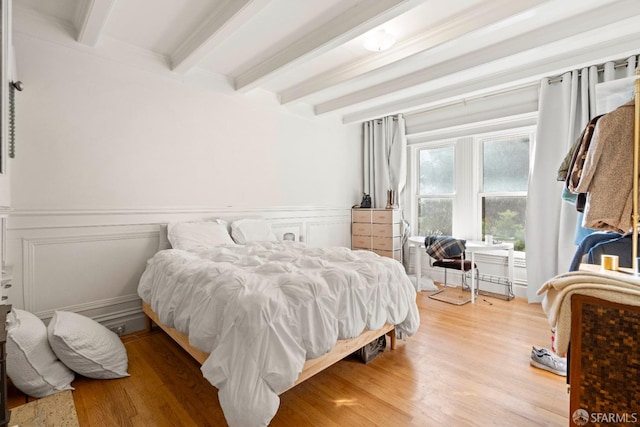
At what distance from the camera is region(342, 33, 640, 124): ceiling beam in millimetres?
2725

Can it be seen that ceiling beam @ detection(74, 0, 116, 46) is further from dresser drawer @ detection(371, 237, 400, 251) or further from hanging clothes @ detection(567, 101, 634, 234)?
dresser drawer @ detection(371, 237, 400, 251)

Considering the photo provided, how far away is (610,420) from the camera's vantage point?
3.52 ft

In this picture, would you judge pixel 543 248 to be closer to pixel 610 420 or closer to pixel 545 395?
pixel 545 395

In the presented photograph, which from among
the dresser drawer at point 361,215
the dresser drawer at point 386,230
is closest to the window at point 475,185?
the dresser drawer at point 386,230

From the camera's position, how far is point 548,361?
2.11m

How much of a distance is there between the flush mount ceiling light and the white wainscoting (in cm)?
237

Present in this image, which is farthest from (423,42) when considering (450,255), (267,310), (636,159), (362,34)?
(267,310)

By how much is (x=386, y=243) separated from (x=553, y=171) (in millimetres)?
2186

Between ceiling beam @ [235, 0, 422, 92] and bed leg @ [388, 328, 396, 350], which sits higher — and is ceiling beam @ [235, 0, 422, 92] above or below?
above

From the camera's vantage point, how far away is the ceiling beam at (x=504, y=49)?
231 centimetres

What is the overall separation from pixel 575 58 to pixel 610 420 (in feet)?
10.7

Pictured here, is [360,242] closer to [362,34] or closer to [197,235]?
[197,235]

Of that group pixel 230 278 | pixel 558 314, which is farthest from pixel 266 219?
pixel 558 314

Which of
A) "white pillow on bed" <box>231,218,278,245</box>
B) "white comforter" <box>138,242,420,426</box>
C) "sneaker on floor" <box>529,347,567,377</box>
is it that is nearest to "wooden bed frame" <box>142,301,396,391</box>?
"white comforter" <box>138,242,420,426</box>
